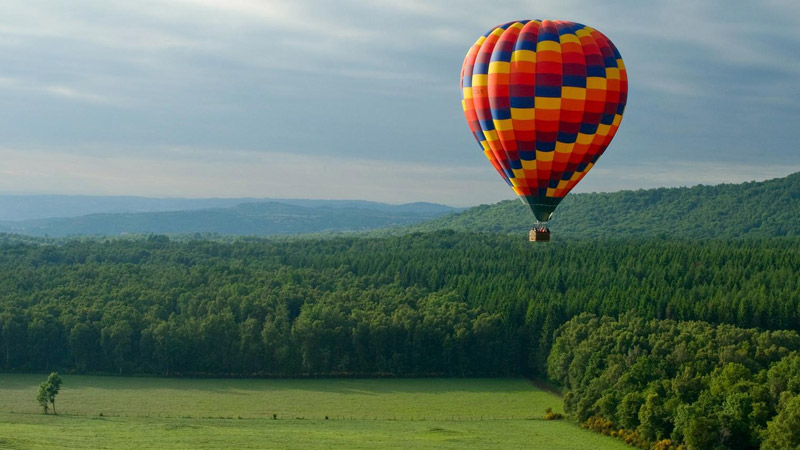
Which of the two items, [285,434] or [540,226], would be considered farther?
[285,434]

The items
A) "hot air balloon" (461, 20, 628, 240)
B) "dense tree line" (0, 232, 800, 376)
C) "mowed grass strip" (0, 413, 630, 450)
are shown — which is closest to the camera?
"hot air balloon" (461, 20, 628, 240)

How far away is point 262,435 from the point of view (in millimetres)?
64625

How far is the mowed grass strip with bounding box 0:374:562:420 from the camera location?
78375 mm

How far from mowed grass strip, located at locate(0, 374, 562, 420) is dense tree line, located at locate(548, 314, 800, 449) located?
19.0 feet

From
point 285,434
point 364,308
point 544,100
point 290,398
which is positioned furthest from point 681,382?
point 364,308

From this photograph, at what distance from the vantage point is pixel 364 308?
365ft

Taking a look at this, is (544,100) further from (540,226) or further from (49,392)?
(49,392)

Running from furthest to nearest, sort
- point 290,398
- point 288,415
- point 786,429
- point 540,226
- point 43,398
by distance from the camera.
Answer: point 290,398 < point 288,415 < point 43,398 < point 786,429 < point 540,226

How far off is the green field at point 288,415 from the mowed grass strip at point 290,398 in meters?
0.09

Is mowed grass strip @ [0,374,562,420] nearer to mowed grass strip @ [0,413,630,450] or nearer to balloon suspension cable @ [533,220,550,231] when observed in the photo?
mowed grass strip @ [0,413,630,450]

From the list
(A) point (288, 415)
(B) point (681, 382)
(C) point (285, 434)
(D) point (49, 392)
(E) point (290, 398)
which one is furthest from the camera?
(E) point (290, 398)

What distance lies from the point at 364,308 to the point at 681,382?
50.0 meters

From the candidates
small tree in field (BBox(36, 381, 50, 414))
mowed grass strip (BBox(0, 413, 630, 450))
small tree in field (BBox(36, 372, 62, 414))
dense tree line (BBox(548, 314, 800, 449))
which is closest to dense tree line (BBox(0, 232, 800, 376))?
dense tree line (BBox(548, 314, 800, 449))

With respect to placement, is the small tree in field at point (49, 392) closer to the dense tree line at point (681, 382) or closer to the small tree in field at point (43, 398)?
the small tree in field at point (43, 398)
